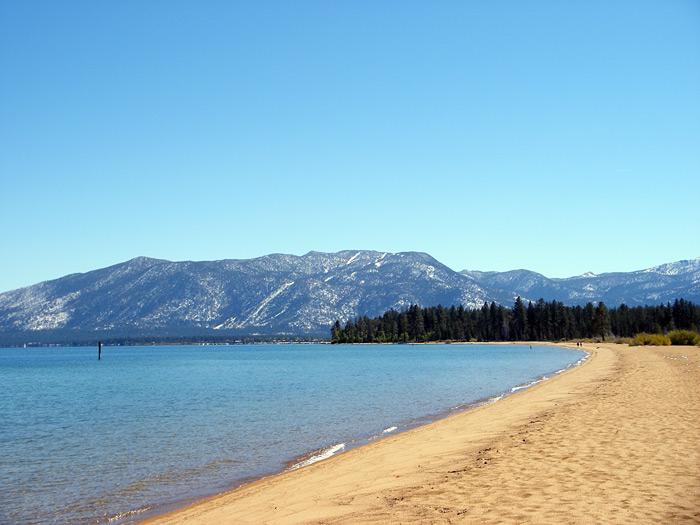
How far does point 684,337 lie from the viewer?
111812 mm

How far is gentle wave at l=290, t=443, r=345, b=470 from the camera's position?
70.5 feet

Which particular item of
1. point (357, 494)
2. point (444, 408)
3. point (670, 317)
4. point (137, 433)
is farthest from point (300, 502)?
point (670, 317)

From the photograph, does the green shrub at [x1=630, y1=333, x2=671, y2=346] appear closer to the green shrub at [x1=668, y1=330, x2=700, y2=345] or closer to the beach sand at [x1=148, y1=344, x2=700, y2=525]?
the green shrub at [x1=668, y1=330, x2=700, y2=345]

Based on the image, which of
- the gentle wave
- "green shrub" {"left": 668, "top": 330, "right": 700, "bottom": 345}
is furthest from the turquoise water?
"green shrub" {"left": 668, "top": 330, "right": 700, "bottom": 345}

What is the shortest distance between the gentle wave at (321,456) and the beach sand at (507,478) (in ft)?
3.38

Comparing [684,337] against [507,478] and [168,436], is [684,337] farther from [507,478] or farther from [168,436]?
[507,478]

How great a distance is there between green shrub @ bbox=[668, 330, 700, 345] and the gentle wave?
104123 mm

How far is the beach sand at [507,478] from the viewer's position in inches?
441

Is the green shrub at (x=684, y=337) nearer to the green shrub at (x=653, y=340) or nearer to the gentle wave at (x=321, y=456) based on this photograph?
the green shrub at (x=653, y=340)

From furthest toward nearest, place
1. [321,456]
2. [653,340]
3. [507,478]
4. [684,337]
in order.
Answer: [653,340]
[684,337]
[321,456]
[507,478]

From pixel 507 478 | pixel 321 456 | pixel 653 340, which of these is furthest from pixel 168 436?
pixel 653 340

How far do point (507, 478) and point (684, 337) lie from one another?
115 m

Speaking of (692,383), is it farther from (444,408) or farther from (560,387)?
(444,408)

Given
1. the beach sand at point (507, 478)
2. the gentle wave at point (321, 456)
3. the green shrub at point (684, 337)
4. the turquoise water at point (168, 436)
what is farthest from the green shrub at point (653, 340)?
the gentle wave at point (321, 456)
